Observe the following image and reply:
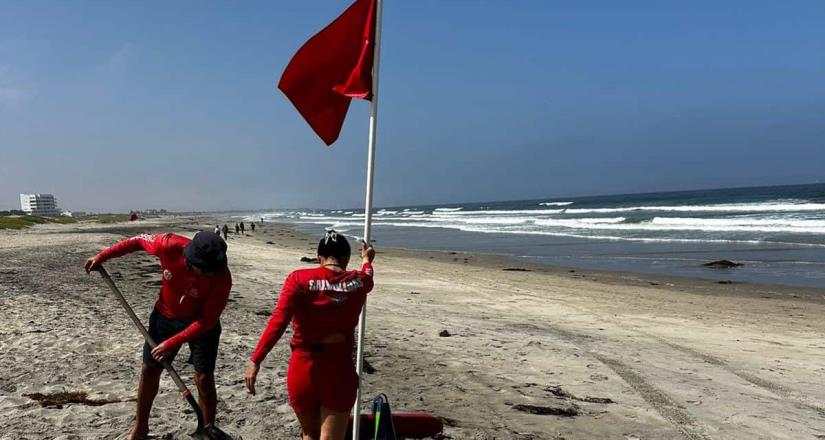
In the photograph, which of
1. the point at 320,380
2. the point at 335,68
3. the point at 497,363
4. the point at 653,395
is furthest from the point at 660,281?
the point at 320,380

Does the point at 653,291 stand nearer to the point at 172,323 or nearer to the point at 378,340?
the point at 378,340

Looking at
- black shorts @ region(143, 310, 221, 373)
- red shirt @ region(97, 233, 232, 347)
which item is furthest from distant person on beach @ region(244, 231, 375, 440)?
black shorts @ region(143, 310, 221, 373)

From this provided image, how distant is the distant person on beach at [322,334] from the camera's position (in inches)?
128

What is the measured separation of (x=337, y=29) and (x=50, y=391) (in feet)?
15.3

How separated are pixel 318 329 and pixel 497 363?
4580 millimetres

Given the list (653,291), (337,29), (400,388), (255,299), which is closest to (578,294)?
(653,291)

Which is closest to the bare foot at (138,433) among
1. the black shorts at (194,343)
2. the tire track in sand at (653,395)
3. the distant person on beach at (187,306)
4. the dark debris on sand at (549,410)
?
the distant person on beach at (187,306)

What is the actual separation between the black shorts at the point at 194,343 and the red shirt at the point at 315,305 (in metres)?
1.30

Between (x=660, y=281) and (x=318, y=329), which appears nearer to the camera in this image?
(x=318, y=329)

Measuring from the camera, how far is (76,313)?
9117mm

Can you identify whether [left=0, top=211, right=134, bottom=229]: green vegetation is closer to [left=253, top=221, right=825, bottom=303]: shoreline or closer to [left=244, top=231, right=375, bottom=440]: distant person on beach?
[left=253, top=221, right=825, bottom=303]: shoreline

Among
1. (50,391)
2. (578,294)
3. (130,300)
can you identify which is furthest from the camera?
(578,294)

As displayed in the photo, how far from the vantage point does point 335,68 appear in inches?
183

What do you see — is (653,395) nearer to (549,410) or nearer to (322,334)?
(549,410)
